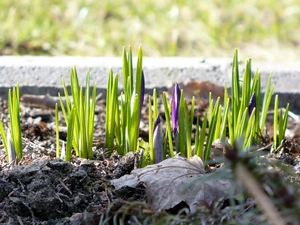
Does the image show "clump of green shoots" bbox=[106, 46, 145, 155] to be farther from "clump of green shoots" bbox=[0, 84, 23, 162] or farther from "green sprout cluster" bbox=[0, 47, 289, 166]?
"clump of green shoots" bbox=[0, 84, 23, 162]

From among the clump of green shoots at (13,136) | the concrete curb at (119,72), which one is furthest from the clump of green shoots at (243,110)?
the concrete curb at (119,72)

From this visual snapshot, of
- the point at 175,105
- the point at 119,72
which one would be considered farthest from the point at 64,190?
the point at 119,72

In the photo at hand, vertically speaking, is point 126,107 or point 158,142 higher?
point 126,107

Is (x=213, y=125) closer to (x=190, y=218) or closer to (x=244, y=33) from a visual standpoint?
(x=190, y=218)

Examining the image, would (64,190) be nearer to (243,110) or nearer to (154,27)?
(243,110)

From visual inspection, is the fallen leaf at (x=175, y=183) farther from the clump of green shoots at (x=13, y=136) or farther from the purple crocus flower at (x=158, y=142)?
the clump of green shoots at (x=13, y=136)

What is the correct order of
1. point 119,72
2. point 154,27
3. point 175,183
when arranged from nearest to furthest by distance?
1. point 175,183
2. point 119,72
3. point 154,27

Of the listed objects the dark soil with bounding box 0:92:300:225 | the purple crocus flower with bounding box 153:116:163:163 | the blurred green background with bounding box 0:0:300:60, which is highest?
the blurred green background with bounding box 0:0:300:60

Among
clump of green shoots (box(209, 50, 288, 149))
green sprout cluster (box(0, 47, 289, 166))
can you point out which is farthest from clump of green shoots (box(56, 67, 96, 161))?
clump of green shoots (box(209, 50, 288, 149))
